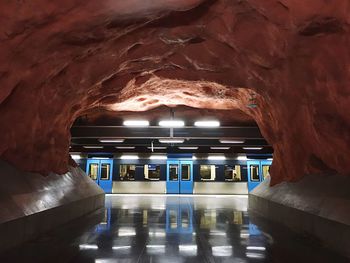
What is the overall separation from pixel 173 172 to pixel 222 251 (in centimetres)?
1727

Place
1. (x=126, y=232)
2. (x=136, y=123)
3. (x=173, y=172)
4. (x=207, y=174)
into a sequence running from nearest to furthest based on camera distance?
(x=126, y=232) < (x=136, y=123) < (x=207, y=174) < (x=173, y=172)

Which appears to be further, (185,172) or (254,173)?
(254,173)

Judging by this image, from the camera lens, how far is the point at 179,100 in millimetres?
10664

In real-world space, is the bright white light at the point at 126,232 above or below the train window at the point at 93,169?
below

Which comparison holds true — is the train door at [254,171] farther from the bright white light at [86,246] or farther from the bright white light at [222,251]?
the bright white light at [86,246]

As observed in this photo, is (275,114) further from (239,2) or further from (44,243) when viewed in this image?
(44,243)

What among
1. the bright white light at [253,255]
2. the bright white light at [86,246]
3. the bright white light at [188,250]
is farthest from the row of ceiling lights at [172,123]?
the bright white light at [253,255]

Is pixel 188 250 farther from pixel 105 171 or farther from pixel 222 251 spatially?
pixel 105 171

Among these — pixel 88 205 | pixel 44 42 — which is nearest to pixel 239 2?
pixel 44 42

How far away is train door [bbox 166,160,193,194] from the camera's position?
71.0 ft

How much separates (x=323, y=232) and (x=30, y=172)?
6491 mm

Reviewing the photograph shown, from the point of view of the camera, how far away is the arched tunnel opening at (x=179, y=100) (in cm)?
438

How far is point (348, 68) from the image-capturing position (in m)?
4.34

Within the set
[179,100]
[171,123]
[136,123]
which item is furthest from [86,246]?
[136,123]
